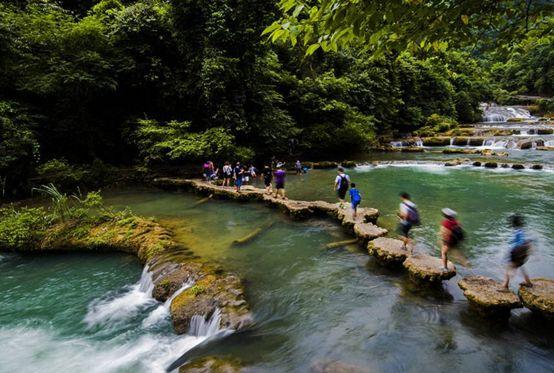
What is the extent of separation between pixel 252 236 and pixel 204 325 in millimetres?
4433

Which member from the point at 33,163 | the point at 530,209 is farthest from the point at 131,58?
the point at 530,209

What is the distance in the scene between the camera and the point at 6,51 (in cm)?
1577

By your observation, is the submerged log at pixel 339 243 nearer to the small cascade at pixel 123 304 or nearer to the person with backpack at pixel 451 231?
the person with backpack at pixel 451 231

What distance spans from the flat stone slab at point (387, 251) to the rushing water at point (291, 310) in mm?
309

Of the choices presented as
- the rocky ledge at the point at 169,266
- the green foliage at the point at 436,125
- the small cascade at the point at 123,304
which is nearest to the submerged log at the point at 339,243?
the rocky ledge at the point at 169,266

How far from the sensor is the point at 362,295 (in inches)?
286

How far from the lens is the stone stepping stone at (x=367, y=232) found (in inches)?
377

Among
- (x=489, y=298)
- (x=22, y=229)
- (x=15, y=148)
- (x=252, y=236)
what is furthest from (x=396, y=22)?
(x=15, y=148)

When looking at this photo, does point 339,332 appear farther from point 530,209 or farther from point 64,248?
point 530,209

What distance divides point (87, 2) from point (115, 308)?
1002 inches

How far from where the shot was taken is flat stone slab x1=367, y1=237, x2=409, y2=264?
26.8ft

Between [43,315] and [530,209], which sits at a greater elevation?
[530,209]

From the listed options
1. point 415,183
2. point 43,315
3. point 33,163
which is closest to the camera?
point 43,315

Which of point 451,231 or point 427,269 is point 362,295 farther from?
point 451,231
